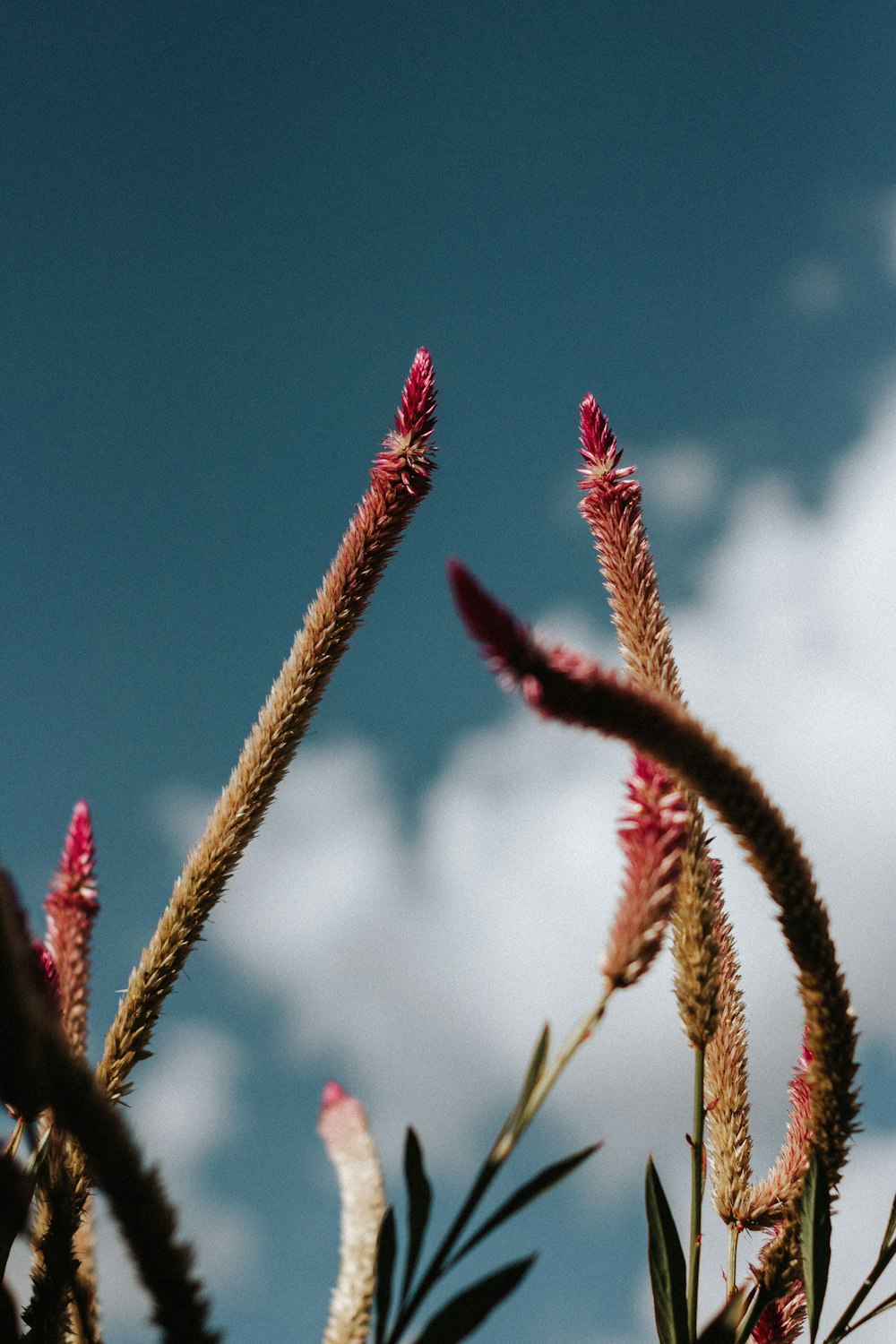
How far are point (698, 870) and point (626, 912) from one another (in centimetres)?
54

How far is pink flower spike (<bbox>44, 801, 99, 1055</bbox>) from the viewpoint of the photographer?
73.1 inches

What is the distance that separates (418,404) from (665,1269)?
5.05 feet

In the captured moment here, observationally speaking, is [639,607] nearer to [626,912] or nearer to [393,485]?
[393,485]

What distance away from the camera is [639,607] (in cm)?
202

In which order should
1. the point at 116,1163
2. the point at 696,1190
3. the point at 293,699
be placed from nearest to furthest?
1. the point at 116,1163
2. the point at 696,1190
3. the point at 293,699

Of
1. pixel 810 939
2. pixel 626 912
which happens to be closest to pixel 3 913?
pixel 626 912

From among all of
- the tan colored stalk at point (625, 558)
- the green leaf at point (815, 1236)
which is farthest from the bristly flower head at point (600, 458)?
the green leaf at point (815, 1236)

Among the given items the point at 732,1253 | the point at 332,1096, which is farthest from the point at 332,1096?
the point at 732,1253

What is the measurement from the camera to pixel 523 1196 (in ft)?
3.20

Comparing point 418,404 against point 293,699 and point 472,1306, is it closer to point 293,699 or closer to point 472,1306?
point 293,699

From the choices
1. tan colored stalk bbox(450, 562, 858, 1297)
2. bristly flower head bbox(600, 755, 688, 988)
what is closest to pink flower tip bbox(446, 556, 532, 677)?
tan colored stalk bbox(450, 562, 858, 1297)

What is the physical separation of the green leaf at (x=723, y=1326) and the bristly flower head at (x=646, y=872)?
375 millimetres

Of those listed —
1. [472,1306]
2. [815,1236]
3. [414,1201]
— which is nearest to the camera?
[472,1306]

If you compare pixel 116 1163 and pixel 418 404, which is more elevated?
pixel 418 404
